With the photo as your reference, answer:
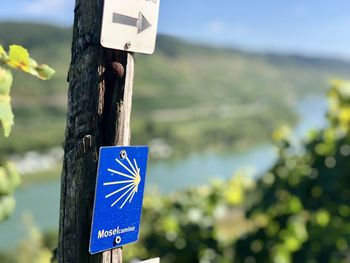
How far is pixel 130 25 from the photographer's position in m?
0.98

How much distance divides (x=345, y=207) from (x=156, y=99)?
2020 cm

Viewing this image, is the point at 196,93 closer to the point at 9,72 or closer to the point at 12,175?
the point at 12,175

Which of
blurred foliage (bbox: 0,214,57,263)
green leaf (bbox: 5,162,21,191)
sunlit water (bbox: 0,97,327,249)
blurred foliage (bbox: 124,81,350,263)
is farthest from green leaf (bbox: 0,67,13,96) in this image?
blurred foliage (bbox: 124,81,350,263)

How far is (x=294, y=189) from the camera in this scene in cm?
309

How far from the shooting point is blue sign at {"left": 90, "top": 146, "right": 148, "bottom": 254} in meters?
0.96

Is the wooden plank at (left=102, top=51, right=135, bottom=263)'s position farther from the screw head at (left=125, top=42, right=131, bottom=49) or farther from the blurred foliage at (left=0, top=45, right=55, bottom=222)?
the blurred foliage at (left=0, top=45, right=55, bottom=222)

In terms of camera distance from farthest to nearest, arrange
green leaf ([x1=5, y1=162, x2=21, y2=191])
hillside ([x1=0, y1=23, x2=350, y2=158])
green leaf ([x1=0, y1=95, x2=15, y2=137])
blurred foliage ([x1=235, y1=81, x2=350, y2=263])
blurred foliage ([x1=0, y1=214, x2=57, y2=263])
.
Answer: hillside ([x1=0, y1=23, x2=350, y2=158]) → blurred foliage ([x1=0, y1=214, x2=57, y2=263]) → blurred foliage ([x1=235, y1=81, x2=350, y2=263]) → green leaf ([x1=5, y1=162, x2=21, y2=191]) → green leaf ([x1=0, y1=95, x2=15, y2=137])

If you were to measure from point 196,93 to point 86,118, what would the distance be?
A: 76.3 feet

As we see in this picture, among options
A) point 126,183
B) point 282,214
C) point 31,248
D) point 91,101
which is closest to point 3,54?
point 91,101

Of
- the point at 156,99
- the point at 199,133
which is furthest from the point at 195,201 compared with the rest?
the point at 156,99

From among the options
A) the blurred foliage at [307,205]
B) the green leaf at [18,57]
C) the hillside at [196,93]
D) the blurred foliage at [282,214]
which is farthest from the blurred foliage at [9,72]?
the hillside at [196,93]

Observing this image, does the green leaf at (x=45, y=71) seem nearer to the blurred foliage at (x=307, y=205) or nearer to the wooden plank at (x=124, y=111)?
the wooden plank at (x=124, y=111)

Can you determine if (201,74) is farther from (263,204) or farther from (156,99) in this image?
(263,204)

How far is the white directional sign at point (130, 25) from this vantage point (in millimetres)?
933
